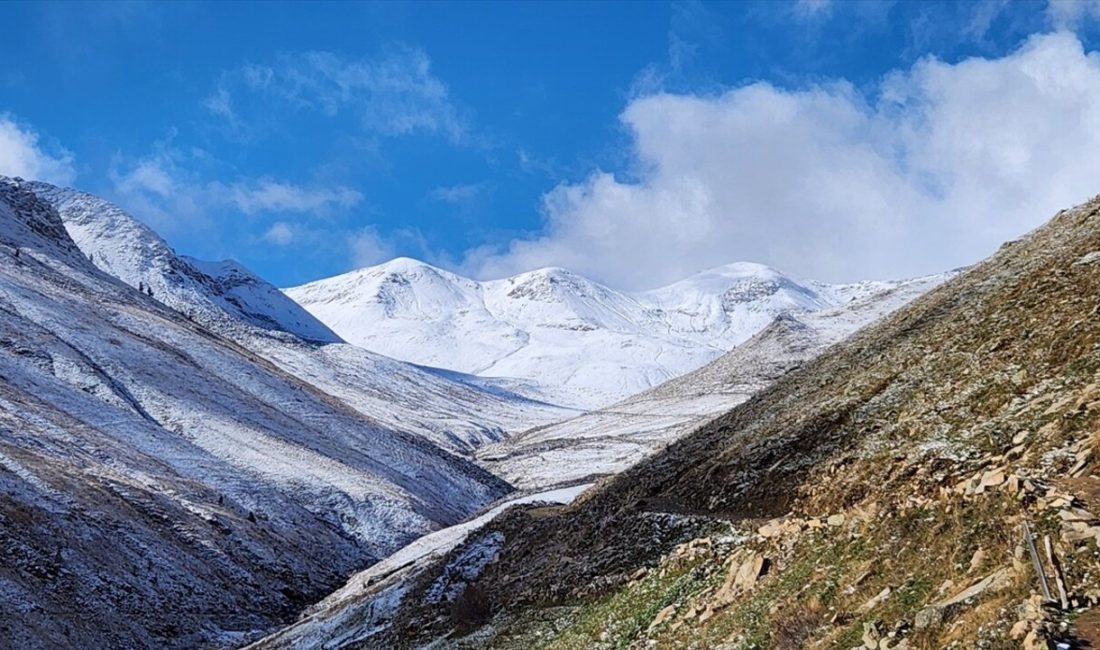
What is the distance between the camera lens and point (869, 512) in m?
19.1

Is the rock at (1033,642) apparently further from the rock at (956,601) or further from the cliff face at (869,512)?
the rock at (956,601)

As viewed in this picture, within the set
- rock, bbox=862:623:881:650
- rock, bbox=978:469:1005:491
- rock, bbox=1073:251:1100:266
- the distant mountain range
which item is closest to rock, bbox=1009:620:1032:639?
rock, bbox=862:623:881:650

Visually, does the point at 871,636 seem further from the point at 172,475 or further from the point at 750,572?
the point at 172,475

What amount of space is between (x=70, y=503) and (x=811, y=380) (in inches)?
1990

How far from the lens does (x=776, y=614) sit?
16.9 m

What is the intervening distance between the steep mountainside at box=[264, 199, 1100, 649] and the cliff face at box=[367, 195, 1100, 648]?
0.07 m

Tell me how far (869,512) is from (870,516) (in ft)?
1.02

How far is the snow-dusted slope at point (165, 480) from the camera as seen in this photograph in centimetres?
5303

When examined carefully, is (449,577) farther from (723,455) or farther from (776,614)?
(776,614)

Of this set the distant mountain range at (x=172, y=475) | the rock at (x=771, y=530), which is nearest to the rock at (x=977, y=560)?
the rock at (x=771, y=530)

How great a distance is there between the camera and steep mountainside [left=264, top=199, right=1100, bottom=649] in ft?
45.2

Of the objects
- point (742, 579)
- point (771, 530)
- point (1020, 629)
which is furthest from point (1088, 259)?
point (1020, 629)

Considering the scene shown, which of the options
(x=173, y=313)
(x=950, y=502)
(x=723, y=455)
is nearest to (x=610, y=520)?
(x=723, y=455)

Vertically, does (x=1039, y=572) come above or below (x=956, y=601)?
above
